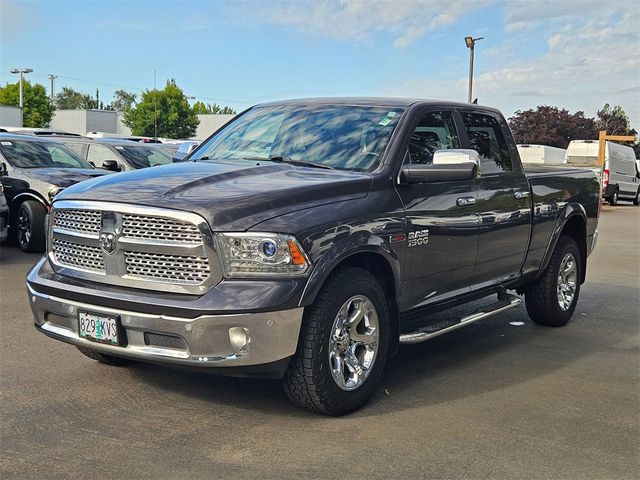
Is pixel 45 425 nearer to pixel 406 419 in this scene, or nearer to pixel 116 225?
pixel 116 225

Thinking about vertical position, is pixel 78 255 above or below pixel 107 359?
above

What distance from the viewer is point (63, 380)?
491 centimetres

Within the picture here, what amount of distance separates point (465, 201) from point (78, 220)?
2.66m

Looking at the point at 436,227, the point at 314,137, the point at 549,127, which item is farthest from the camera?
the point at 549,127

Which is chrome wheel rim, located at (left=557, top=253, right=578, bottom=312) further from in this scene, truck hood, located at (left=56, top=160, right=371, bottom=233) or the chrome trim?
the chrome trim

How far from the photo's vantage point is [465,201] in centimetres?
539

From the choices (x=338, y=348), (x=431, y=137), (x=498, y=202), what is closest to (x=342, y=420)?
(x=338, y=348)

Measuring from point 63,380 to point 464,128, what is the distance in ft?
11.4

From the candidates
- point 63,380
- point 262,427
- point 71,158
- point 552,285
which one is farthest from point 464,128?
point 71,158

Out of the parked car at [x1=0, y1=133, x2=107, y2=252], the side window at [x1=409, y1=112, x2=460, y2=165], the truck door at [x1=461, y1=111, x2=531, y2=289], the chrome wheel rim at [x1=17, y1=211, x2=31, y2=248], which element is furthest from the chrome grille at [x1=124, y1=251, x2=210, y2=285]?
the chrome wheel rim at [x1=17, y1=211, x2=31, y2=248]

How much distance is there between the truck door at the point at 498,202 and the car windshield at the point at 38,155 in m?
7.33

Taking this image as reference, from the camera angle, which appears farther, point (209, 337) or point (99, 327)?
point (99, 327)

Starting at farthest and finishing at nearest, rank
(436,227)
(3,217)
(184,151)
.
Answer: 1. (3,217)
2. (184,151)
3. (436,227)

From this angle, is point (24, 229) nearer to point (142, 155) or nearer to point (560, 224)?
point (142, 155)
